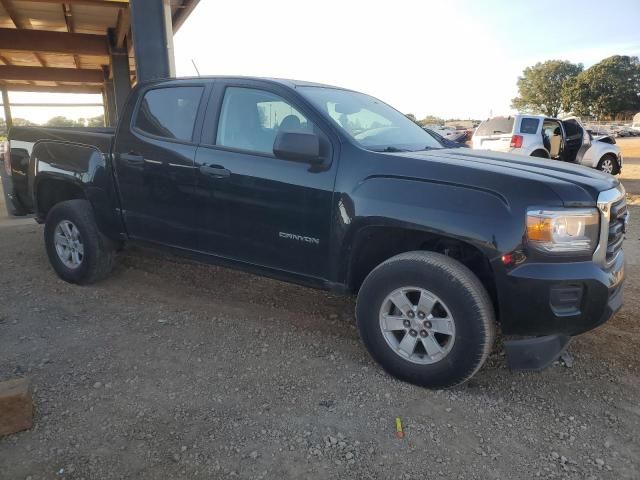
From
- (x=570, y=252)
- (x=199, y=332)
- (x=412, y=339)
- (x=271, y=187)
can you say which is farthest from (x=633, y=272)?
(x=199, y=332)

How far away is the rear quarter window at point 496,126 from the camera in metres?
11.2

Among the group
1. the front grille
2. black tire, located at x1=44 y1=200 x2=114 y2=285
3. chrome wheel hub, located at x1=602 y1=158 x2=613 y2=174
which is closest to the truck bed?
black tire, located at x1=44 y1=200 x2=114 y2=285

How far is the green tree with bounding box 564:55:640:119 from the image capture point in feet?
239

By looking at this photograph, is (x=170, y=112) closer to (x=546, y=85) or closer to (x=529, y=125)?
(x=529, y=125)

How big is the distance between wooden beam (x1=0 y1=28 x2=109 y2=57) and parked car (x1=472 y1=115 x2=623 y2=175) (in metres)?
9.97

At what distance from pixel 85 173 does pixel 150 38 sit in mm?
2835

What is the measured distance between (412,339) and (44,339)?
8.48 ft

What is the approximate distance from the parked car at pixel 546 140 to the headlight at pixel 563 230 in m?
8.07

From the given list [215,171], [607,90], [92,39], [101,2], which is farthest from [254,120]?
[607,90]

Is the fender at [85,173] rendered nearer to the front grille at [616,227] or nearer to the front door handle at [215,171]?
the front door handle at [215,171]

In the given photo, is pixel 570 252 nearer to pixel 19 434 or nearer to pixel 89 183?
pixel 19 434

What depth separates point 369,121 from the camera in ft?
12.2

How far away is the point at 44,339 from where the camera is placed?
11.6ft

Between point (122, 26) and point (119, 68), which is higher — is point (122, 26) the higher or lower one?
the higher one
